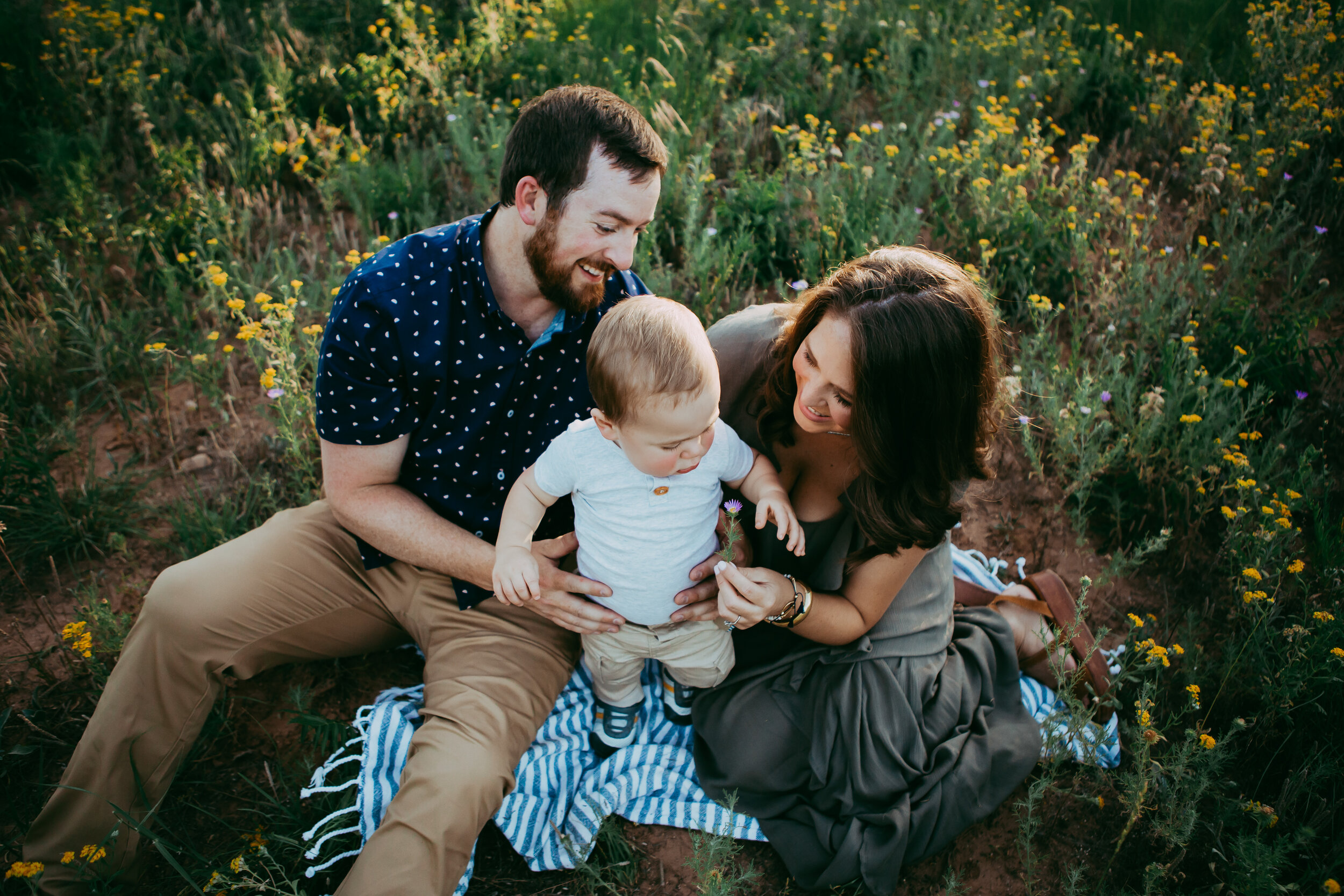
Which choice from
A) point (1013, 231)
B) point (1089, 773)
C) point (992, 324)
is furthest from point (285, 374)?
point (1013, 231)

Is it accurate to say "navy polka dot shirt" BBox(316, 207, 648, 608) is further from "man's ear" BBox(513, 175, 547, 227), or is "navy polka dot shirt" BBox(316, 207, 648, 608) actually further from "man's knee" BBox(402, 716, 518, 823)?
"man's knee" BBox(402, 716, 518, 823)

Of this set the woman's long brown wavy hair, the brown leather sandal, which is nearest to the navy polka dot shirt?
the woman's long brown wavy hair

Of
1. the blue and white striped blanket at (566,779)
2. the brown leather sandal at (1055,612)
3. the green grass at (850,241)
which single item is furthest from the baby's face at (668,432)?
the brown leather sandal at (1055,612)

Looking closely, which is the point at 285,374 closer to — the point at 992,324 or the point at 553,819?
the point at 553,819

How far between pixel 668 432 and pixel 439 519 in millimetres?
887

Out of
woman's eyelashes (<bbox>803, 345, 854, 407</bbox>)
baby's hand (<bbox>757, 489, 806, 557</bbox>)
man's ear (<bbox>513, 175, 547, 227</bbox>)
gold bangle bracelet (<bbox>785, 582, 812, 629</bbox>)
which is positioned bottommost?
gold bangle bracelet (<bbox>785, 582, 812, 629</bbox>)

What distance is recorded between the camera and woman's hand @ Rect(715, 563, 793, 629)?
1958 mm

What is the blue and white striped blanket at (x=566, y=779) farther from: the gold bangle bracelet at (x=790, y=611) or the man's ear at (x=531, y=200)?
the man's ear at (x=531, y=200)

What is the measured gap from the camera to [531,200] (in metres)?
2.23

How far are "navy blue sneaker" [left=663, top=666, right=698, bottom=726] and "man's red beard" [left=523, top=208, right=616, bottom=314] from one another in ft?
3.94

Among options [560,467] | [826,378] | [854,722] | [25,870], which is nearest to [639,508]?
[560,467]

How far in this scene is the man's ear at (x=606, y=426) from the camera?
193 centimetres

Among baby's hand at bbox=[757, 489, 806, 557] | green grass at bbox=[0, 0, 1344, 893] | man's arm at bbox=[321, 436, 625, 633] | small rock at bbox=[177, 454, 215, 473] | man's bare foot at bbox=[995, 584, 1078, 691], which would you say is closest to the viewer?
baby's hand at bbox=[757, 489, 806, 557]

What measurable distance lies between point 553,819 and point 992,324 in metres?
1.85
